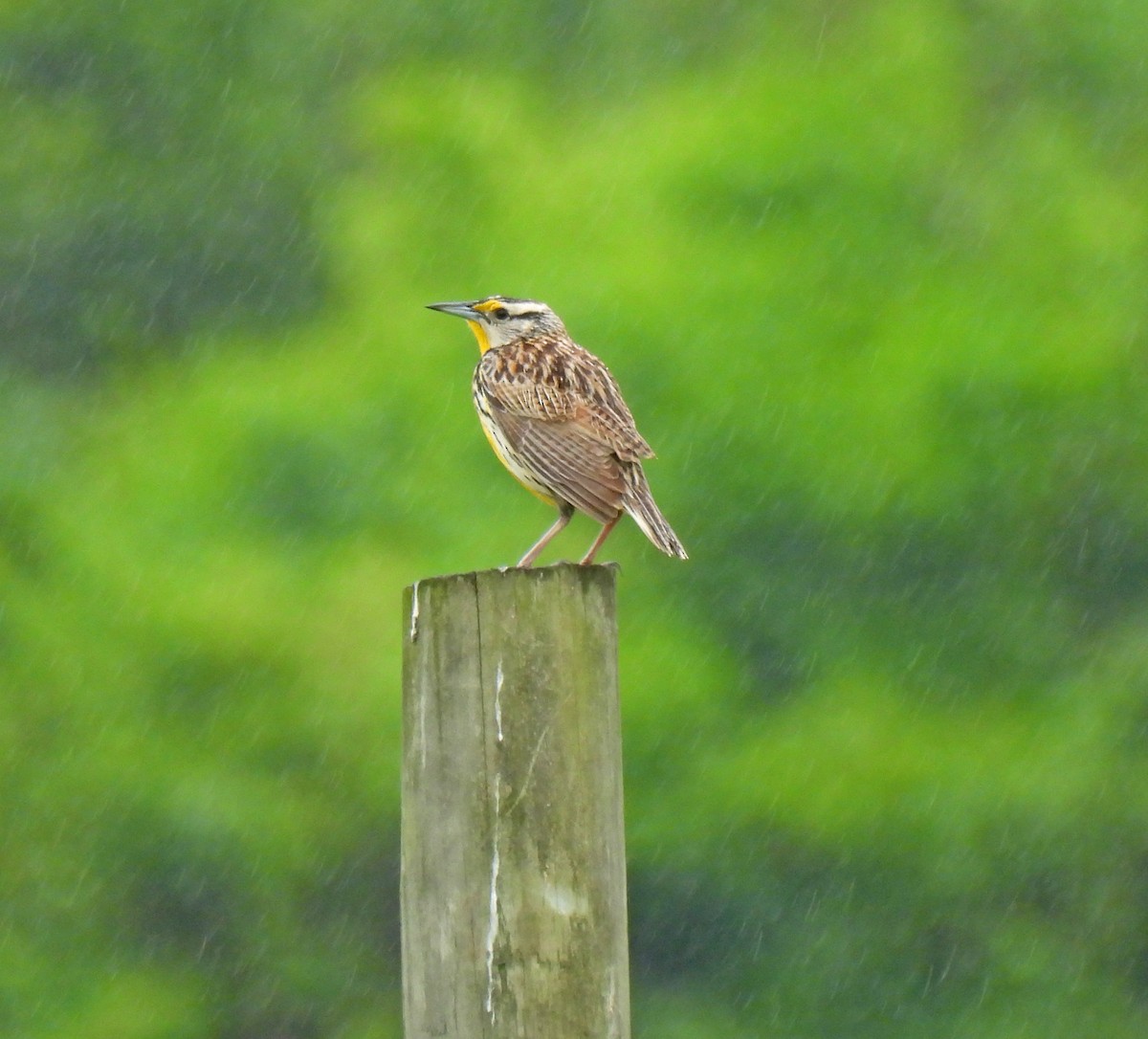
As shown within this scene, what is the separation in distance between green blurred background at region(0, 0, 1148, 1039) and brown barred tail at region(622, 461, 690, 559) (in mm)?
5690

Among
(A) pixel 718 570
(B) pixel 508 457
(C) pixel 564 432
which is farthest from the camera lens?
(A) pixel 718 570

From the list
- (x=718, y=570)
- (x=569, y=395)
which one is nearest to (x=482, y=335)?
(x=569, y=395)

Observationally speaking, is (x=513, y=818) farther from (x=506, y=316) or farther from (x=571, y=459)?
(x=506, y=316)

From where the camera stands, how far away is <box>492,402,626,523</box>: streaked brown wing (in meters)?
5.49

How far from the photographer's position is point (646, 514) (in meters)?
5.46

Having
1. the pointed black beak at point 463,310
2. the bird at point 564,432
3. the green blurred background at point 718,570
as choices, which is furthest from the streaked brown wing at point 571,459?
the green blurred background at point 718,570

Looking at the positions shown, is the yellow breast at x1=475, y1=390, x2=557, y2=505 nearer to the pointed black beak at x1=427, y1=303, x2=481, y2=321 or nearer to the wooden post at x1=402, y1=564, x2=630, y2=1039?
the pointed black beak at x1=427, y1=303, x2=481, y2=321

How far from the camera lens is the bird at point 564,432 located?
18.1 feet

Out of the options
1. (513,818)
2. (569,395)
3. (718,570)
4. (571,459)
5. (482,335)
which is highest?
(482,335)

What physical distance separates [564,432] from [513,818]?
2899 millimetres

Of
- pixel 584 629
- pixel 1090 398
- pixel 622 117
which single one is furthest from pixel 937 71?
pixel 584 629

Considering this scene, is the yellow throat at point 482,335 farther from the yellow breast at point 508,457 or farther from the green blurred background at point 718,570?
the green blurred background at point 718,570

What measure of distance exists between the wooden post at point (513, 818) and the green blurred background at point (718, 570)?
8.15m

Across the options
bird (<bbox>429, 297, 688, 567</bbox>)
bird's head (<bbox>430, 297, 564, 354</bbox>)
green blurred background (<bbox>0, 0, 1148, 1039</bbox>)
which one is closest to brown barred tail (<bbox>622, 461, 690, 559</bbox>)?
bird (<bbox>429, 297, 688, 567</bbox>)
